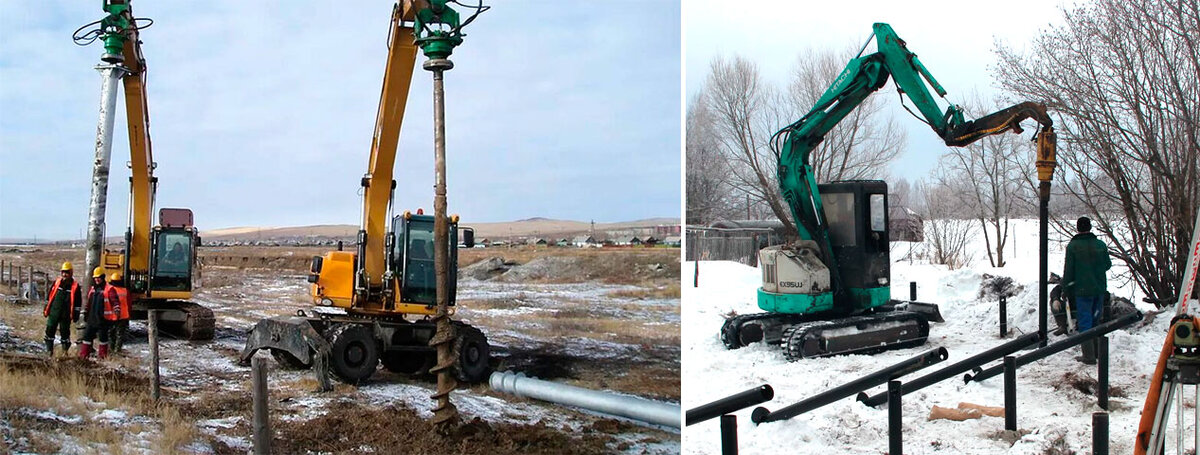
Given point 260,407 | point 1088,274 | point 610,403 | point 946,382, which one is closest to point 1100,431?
point 610,403

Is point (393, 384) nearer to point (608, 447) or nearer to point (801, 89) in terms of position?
point (608, 447)

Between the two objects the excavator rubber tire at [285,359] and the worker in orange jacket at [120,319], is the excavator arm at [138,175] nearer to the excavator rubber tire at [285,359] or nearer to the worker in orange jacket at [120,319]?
the worker in orange jacket at [120,319]

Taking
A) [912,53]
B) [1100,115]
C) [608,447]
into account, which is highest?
[912,53]

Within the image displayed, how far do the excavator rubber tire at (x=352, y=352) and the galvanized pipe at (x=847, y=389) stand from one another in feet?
13.9

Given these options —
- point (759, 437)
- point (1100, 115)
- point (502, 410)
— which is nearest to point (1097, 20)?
point (1100, 115)

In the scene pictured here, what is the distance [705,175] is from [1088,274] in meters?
7.14

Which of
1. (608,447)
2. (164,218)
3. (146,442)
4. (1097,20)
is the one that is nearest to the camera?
(146,442)

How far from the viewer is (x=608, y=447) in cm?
585

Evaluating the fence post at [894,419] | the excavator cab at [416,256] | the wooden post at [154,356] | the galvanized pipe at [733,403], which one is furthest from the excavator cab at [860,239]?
the galvanized pipe at [733,403]

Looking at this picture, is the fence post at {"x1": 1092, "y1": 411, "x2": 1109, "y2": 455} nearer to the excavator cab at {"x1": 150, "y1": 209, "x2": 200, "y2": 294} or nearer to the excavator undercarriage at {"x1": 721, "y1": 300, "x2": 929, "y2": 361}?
the excavator undercarriage at {"x1": 721, "y1": 300, "x2": 929, "y2": 361}

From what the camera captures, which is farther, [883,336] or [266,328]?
[883,336]

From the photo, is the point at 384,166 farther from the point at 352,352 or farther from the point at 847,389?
the point at 847,389

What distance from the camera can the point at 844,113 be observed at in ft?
31.8

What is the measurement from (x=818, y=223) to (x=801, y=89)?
5.37 metres
